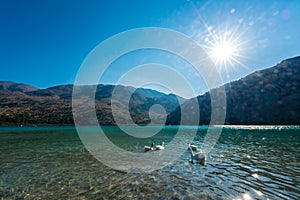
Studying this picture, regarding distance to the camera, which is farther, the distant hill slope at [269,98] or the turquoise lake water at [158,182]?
the distant hill slope at [269,98]

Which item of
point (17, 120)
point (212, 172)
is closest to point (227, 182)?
point (212, 172)

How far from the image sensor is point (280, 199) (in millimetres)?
7930

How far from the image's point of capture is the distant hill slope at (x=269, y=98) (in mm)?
140625

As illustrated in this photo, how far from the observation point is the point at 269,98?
152250 mm

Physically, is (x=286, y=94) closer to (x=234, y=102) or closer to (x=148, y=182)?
(x=234, y=102)

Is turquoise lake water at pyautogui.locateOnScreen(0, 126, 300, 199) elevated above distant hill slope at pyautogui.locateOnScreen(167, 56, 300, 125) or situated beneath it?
situated beneath

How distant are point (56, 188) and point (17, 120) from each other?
239 metres

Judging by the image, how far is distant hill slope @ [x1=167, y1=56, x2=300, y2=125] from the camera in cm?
14062

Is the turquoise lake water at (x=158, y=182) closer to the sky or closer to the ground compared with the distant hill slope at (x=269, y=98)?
closer to the ground

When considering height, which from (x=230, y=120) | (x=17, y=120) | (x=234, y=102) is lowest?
(x=17, y=120)

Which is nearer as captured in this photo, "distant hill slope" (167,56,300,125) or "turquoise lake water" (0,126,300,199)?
"turquoise lake water" (0,126,300,199)

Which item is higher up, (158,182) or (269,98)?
(269,98)

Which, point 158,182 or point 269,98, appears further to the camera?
point 269,98

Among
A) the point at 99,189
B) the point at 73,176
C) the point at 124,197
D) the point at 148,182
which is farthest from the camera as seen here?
the point at 73,176
